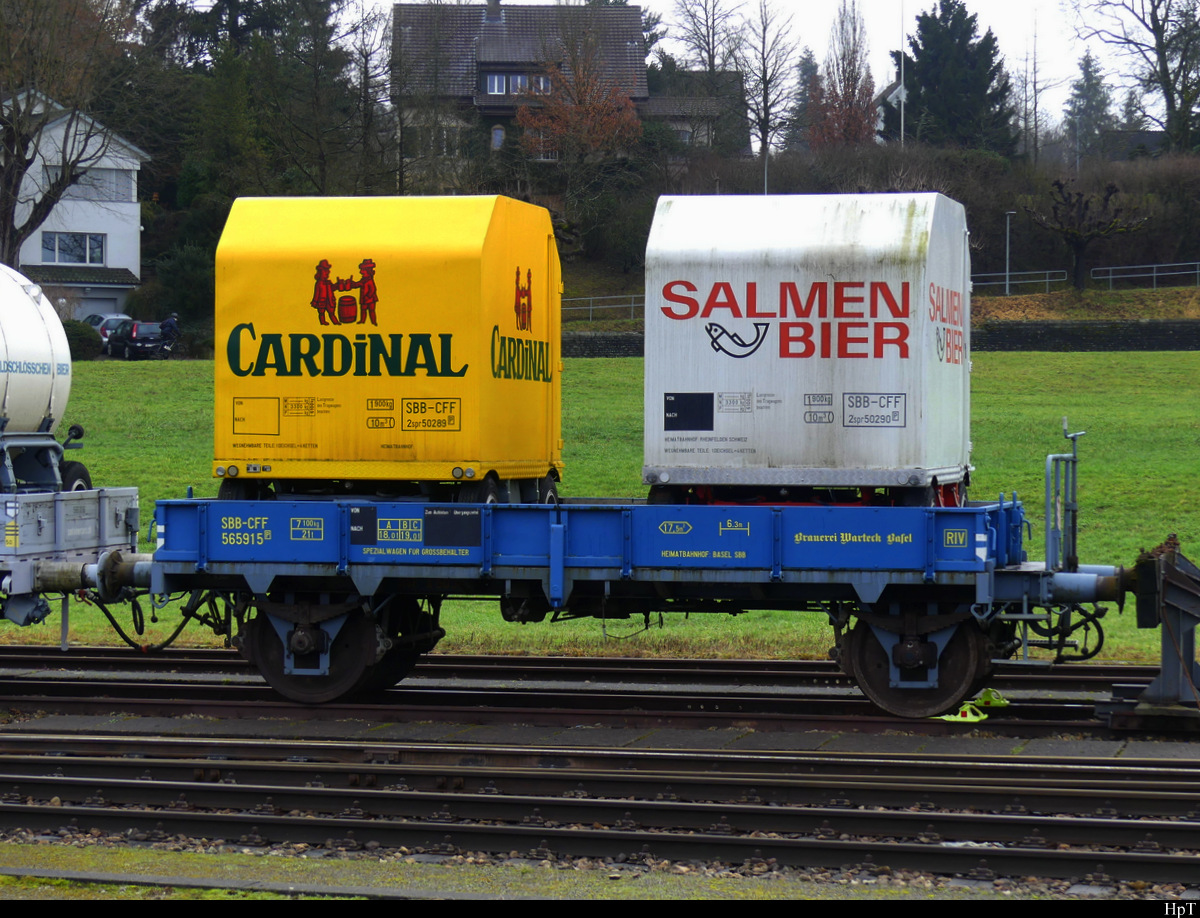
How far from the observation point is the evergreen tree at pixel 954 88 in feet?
223

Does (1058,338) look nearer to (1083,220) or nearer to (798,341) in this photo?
(1083,220)

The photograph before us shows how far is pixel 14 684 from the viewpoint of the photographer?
13312 mm

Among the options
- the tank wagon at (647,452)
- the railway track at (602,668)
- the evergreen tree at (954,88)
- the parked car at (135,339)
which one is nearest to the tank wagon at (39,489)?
the tank wagon at (647,452)

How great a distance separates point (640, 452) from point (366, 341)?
1873 cm

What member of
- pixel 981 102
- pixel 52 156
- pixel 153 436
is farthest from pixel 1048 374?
pixel 52 156

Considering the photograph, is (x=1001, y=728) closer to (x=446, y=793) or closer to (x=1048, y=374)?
(x=446, y=793)

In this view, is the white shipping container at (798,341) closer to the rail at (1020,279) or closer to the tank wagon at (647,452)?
the tank wagon at (647,452)

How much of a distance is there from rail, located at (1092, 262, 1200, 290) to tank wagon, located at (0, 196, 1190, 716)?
46.8 meters

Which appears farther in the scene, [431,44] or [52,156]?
[431,44]

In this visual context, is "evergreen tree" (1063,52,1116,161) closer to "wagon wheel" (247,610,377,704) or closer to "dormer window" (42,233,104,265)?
"dormer window" (42,233,104,265)

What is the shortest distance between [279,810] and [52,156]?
202 feet

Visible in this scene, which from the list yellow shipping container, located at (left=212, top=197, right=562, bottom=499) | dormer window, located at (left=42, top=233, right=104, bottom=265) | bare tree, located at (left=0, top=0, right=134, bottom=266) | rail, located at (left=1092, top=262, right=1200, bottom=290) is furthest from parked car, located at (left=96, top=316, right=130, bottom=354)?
yellow shipping container, located at (left=212, top=197, right=562, bottom=499)

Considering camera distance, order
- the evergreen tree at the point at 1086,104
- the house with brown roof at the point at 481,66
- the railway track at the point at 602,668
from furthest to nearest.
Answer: the evergreen tree at the point at 1086,104 < the house with brown roof at the point at 481,66 < the railway track at the point at 602,668

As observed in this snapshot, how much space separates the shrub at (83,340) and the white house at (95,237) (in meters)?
12.0
